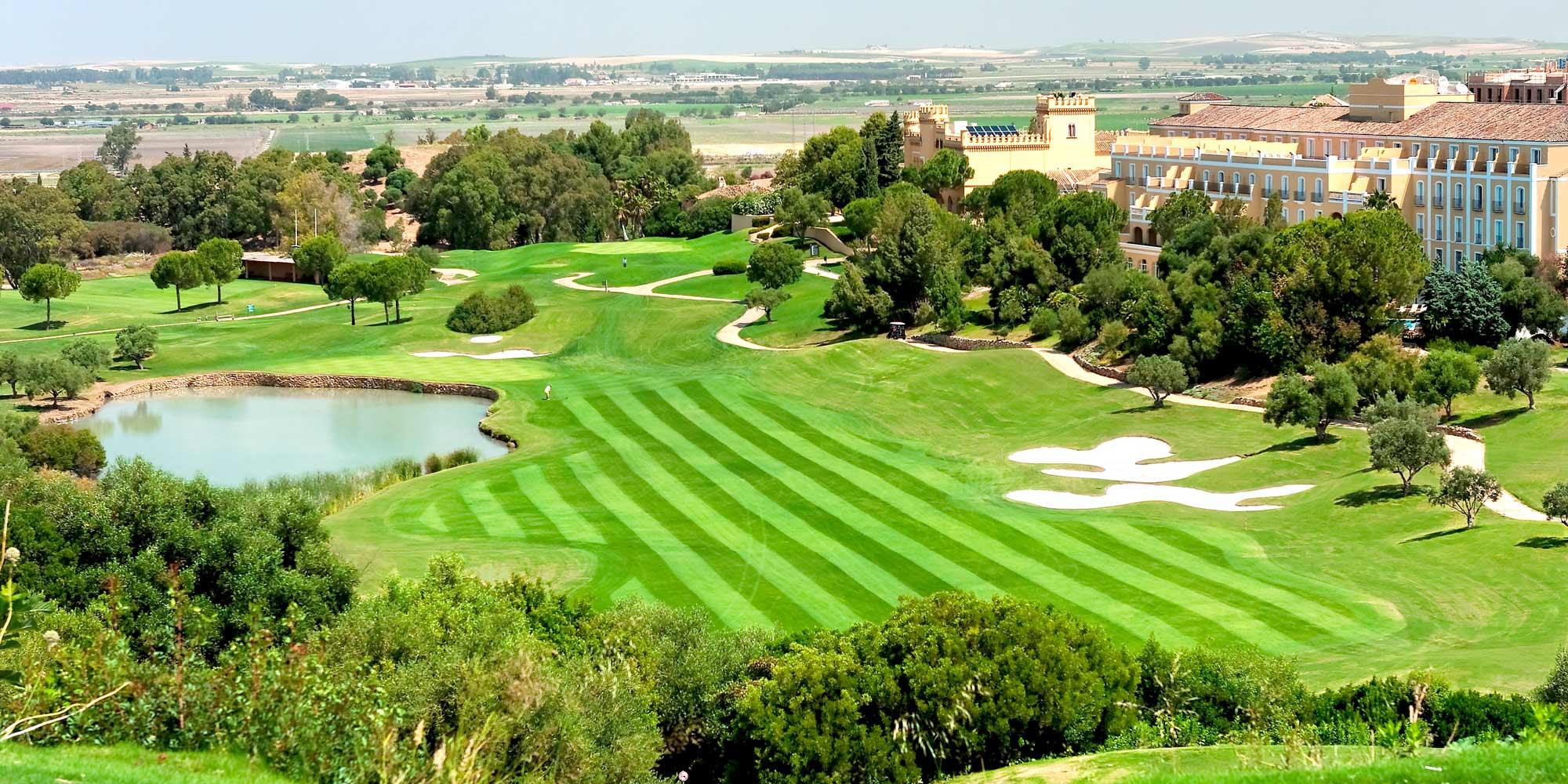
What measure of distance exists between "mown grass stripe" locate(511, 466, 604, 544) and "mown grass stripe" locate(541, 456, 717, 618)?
0.24 m

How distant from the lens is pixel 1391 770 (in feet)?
67.4

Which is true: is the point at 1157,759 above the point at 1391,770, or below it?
below

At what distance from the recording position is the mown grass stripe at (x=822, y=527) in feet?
143

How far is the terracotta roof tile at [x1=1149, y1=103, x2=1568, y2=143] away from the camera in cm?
7788

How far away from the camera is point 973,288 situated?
8300cm

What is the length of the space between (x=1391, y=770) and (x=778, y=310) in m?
66.2

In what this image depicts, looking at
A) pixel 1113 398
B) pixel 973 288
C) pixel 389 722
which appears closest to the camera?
pixel 389 722

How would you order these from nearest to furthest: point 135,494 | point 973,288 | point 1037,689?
point 1037,689, point 135,494, point 973,288

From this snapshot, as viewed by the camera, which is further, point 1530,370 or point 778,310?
point 778,310

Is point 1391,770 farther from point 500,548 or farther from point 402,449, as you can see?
point 402,449

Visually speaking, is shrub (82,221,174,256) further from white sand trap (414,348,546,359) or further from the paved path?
the paved path

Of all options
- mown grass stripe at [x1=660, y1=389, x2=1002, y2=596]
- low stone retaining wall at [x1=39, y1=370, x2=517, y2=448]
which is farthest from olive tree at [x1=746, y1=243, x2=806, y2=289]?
mown grass stripe at [x1=660, y1=389, x2=1002, y2=596]

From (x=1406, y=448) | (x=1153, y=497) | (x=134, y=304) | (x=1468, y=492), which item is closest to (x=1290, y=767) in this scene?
(x=1468, y=492)

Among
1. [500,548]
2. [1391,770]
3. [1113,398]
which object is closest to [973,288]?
[1113,398]
